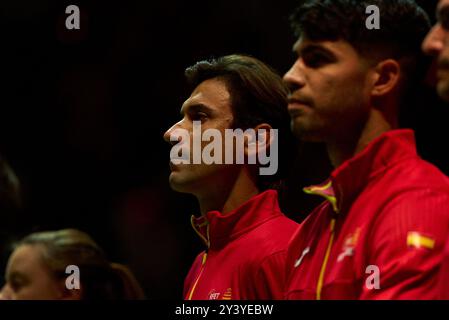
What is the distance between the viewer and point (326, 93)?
230 centimetres

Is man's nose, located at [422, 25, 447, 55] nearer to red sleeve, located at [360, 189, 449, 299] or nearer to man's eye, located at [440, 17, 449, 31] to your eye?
man's eye, located at [440, 17, 449, 31]

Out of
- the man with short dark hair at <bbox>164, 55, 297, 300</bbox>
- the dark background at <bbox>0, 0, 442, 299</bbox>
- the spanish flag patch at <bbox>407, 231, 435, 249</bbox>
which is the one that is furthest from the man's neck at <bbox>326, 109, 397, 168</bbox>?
the dark background at <bbox>0, 0, 442, 299</bbox>

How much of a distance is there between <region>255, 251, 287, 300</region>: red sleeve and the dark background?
6.98 ft

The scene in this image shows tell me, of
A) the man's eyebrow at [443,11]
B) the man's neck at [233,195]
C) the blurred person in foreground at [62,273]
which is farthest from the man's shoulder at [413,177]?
the blurred person in foreground at [62,273]

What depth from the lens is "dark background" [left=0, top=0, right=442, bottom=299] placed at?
494 centimetres

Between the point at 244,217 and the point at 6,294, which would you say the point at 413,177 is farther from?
the point at 6,294

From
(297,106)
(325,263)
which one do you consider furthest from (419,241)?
(297,106)

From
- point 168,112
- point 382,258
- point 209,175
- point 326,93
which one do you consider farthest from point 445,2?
point 168,112

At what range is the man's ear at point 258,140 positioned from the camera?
114 inches

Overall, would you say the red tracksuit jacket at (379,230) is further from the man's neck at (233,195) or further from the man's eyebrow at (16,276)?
the man's eyebrow at (16,276)

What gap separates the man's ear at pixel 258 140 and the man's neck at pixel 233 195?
8cm
